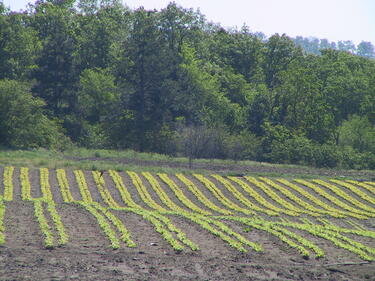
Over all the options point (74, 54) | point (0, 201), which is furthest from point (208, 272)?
point (74, 54)

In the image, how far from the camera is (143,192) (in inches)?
1367

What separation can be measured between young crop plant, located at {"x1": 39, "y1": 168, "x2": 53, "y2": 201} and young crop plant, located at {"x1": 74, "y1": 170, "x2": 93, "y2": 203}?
5.45ft

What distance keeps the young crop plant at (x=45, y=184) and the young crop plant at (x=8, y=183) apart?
5.31ft

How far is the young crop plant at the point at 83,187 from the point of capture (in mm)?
32250

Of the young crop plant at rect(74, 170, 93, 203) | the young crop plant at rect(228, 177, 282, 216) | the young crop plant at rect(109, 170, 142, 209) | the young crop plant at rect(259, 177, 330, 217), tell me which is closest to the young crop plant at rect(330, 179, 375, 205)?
the young crop plant at rect(259, 177, 330, 217)

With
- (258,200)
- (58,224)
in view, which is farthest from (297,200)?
(58,224)

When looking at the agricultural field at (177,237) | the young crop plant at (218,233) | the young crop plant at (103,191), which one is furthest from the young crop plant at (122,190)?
the young crop plant at (218,233)

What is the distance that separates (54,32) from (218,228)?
56177 mm

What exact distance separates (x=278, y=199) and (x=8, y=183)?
1452 cm

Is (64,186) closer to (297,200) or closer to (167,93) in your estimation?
(297,200)

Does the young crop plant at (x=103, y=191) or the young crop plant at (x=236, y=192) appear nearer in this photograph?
the young crop plant at (x=103, y=191)

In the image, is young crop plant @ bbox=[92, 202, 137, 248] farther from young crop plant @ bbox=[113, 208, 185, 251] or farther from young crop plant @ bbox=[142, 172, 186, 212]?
young crop plant @ bbox=[142, 172, 186, 212]

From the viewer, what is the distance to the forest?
6397cm

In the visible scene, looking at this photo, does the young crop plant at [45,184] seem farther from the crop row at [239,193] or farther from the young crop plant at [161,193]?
the young crop plant at [161,193]
